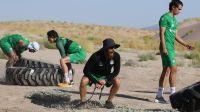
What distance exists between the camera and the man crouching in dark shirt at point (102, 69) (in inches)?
380

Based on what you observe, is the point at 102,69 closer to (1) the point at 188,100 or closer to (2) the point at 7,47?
(1) the point at 188,100

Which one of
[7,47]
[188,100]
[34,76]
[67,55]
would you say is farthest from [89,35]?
[188,100]

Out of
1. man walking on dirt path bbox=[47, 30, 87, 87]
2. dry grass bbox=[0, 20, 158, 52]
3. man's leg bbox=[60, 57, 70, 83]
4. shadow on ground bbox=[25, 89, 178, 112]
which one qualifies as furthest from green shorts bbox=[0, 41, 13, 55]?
dry grass bbox=[0, 20, 158, 52]

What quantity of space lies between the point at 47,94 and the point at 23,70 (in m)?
2.46

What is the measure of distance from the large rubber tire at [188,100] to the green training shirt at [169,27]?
2032mm

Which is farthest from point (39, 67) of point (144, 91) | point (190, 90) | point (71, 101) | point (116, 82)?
point (190, 90)

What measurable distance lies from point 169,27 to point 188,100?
2.50 m

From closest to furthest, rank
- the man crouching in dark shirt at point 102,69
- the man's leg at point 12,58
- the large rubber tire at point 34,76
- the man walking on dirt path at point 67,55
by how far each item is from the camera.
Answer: the man crouching in dark shirt at point 102,69, the man walking on dirt path at point 67,55, the large rubber tire at point 34,76, the man's leg at point 12,58

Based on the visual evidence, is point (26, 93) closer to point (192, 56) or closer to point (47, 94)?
point (47, 94)

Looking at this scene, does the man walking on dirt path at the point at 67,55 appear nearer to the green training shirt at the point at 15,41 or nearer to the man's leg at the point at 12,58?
the green training shirt at the point at 15,41

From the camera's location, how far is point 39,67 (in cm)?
1426

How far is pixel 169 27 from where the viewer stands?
10.8 m

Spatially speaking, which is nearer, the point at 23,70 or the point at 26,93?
the point at 26,93

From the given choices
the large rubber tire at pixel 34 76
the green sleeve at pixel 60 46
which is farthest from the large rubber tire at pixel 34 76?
the green sleeve at pixel 60 46
